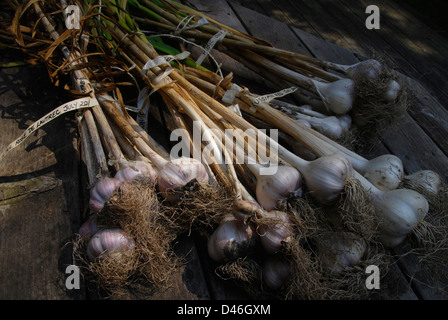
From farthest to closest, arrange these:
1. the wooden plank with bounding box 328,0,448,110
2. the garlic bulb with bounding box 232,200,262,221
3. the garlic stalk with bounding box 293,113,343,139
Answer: the wooden plank with bounding box 328,0,448,110 < the garlic stalk with bounding box 293,113,343,139 < the garlic bulb with bounding box 232,200,262,221

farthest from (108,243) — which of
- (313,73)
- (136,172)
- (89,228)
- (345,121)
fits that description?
(313,73)

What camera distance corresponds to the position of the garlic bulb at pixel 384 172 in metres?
1.11

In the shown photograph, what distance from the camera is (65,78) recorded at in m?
1.66

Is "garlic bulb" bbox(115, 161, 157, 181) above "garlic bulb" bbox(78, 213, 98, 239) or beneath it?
above

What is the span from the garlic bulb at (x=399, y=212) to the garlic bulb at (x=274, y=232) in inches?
10.5

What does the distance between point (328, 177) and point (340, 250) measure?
7.7 inches

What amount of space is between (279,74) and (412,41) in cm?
128

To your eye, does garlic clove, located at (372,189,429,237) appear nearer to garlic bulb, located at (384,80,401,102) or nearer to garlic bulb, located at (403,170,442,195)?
garlic bulb, located at (403,170,442,195)

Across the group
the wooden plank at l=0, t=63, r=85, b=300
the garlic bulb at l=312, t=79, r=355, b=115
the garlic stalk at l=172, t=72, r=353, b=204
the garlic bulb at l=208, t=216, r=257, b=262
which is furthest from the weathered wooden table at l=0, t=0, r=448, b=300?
the garlic stalk at l=172, t=72, r=353, b=204

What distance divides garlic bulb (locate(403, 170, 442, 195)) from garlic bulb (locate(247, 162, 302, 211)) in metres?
0.37

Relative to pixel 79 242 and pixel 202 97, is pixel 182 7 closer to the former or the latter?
pixel 202 97

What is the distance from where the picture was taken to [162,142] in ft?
4.78

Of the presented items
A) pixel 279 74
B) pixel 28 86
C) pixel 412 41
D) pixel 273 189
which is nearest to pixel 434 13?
pixel 412 41

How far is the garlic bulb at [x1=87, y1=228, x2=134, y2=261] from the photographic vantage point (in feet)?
3.22
